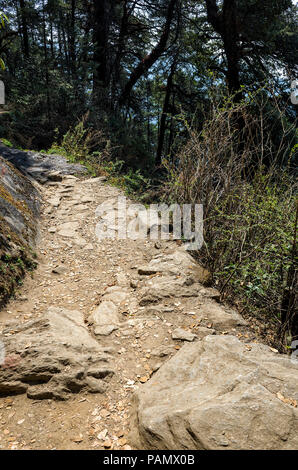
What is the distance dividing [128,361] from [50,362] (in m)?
0.53

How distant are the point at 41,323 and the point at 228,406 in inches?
58.4

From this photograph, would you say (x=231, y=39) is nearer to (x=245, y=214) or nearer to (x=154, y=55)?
(x=154, y=55)

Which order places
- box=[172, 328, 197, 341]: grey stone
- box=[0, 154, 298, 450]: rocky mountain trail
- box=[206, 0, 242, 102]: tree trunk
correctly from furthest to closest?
box=[206, 0, 242, 102]: tree trunk
box=[172, 328, 197, 341]: grey stone
box=[0, 154, 298, 450]: rocky mountain trail

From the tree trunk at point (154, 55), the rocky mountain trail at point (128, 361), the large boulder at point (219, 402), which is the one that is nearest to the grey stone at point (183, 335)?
the rocky mountain trail at point (128, 361)

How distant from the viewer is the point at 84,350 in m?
2.13

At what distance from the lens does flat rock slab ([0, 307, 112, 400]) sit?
6.02 ft

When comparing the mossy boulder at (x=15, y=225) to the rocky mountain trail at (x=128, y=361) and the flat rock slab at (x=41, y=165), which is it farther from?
the flat rock slab at (x=41, y=165)

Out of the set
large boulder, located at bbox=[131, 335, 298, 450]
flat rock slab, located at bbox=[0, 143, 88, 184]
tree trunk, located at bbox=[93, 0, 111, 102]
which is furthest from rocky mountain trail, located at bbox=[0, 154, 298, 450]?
tree trunk, located at bbox=[93, 0, 111, 102]

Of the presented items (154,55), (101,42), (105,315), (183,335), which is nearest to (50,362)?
(105,315)

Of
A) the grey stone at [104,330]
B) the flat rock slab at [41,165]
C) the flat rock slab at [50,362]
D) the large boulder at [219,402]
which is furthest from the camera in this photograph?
the flat rock slab at [41,165]

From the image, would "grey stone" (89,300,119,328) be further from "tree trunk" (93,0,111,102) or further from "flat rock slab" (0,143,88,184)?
"tree trunk" (93,0,111,102)

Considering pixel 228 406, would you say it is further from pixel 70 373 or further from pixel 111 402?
pixel 70 373

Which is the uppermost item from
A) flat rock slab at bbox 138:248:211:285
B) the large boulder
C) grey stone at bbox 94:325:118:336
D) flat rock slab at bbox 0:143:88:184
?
flat rock slab at bbox 0:143:88:184

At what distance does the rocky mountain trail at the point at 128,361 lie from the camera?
1.49 metres
